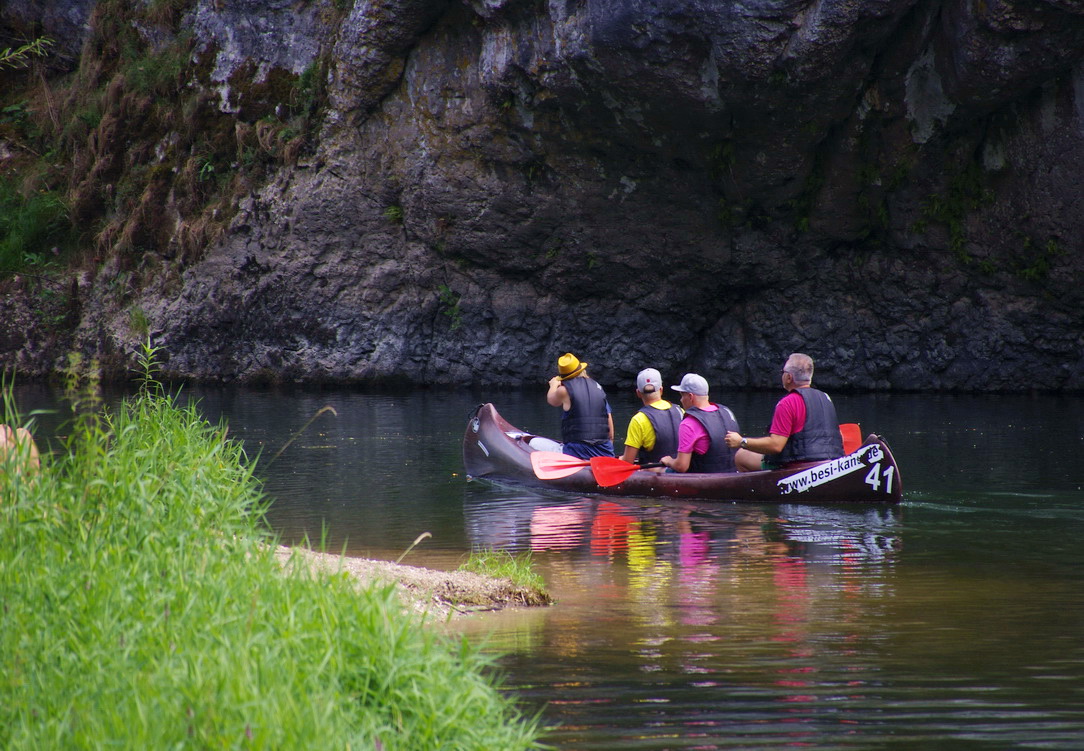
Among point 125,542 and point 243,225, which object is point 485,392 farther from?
point 125,542

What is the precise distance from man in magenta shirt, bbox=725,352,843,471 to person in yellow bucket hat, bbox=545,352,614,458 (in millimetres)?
1894

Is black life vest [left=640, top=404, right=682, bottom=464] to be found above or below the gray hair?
below

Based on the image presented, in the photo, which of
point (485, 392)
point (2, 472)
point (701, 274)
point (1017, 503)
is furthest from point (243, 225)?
point (2, 472)

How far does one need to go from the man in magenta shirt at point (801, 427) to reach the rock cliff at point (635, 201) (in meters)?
8.33

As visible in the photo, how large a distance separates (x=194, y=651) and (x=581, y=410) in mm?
8325

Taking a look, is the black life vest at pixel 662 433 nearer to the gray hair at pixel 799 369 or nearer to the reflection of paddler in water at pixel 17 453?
the gray hair at pixel 799 369

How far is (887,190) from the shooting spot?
19.5 m

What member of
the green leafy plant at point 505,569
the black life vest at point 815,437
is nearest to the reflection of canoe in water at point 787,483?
the black life vest at point 815,437

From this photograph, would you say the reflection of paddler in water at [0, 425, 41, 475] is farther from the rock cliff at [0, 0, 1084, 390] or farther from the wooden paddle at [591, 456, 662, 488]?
the rock cliff at [0, 0, 1084, 390]

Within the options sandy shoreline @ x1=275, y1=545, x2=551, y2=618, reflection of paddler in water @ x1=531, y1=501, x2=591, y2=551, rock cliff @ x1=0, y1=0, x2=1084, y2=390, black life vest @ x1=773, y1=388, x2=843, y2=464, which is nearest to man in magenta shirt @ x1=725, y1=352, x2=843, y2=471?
black life vest @ x1=773, y1=388, x2=843, y2=464

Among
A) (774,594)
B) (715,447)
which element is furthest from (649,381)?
(774,594)

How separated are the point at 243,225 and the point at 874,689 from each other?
66.2 ft

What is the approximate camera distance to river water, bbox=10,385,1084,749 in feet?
13.0

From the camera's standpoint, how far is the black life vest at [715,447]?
409 inches
